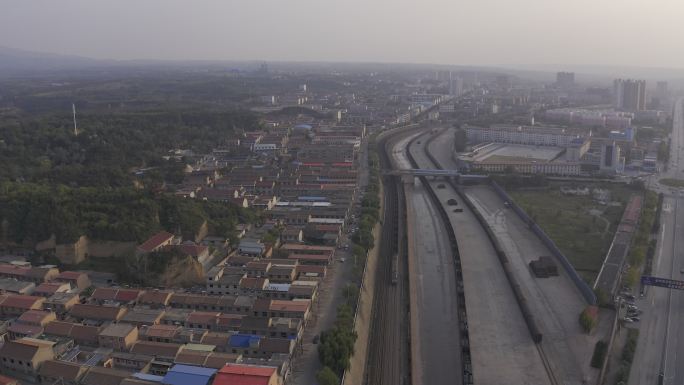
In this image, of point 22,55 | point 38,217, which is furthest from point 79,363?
point 22,55

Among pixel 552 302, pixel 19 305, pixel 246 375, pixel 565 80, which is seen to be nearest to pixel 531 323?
pixel 552 302

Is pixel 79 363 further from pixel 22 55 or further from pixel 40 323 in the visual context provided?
pixel 22 55

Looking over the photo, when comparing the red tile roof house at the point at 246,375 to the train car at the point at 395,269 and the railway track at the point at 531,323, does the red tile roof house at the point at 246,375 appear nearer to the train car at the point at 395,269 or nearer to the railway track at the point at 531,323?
the railway track at the point at 531,323

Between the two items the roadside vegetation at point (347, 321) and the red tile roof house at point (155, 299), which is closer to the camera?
the roadside vegetation at point (347, 321)

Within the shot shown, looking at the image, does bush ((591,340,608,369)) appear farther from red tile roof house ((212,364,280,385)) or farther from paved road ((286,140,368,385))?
red tile roof house ((212,364,280,385))

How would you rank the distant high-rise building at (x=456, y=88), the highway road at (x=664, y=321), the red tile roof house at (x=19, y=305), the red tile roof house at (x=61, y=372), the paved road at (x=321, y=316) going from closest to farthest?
the red tile roof house at (x=61, y=372)
the paved road at (x=321, y=316)
the highway road at (x=664, y=321)
the red tile roof house at (x=19, y=305)
the distant high-rise building at (x=456, y=88)

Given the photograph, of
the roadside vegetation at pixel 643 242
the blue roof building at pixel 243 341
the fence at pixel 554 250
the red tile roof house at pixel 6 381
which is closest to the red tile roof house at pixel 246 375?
the blue roof building at pixel 243 341
